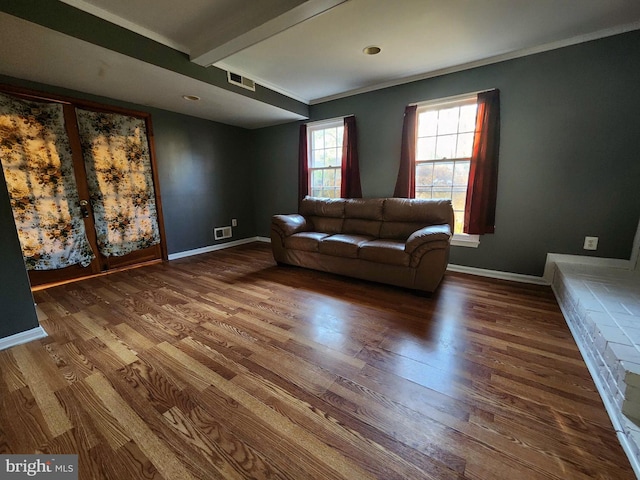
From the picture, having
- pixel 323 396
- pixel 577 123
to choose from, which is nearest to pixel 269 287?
pixel 323 396

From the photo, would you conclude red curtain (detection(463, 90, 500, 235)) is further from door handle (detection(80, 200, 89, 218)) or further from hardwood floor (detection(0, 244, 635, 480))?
door handle (detection(80, 200, 89, 218))

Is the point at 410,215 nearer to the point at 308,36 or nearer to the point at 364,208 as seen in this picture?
the point at 364,208

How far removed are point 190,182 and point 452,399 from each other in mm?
4413

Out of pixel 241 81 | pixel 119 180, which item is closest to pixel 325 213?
pixel 241 81

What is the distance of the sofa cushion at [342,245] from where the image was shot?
9.64ft

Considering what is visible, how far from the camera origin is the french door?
262cm

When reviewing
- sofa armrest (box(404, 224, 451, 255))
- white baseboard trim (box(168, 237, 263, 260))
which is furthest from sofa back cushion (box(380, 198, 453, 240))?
white baseboard trim (box(168, 237, 263, 260))

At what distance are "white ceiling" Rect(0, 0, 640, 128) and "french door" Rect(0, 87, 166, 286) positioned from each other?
0.33m

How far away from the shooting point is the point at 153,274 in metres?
3.30

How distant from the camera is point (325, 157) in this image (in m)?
4.27

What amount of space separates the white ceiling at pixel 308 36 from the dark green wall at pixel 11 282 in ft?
4.33

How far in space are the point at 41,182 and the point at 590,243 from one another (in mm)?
5764

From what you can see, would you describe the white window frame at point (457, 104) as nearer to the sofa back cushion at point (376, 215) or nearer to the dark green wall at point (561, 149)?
the dark green wall at point (561, 149)

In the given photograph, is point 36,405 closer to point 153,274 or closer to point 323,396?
point 323,396
